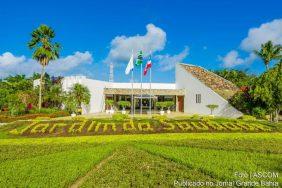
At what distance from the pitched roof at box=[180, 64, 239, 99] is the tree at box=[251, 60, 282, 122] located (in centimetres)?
630

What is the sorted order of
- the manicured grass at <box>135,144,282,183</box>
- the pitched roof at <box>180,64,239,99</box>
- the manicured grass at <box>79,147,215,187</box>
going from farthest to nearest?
the pitched roof at <box>180,64,239,99</box>
the manicured grass at <box>135,144,282,183</box>
the manicured grass at <box>79,147,215,187</box>

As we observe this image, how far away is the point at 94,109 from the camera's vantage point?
3634 centimetres

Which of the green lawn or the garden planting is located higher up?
the garden planting

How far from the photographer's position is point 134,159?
10.3 metres

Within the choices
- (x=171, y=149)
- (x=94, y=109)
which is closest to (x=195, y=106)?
(x=94, y=109)

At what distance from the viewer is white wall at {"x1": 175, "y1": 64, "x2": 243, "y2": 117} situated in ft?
104

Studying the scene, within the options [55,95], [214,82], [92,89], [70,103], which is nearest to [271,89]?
[214,82]

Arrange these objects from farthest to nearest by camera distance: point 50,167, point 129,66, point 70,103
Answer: point 70,103 → point 129,66 → point 50,167

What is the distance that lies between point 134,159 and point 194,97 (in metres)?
27.3

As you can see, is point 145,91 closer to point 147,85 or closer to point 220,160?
point 147,85

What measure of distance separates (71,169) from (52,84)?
3019 cm

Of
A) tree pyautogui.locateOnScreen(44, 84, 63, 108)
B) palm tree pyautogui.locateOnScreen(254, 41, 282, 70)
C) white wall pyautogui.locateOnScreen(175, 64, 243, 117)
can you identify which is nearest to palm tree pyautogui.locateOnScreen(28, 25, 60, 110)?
tree pyautogui.locateOnScreen(44, 84, 63, 108)

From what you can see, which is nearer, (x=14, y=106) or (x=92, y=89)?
(x=14, y=106)

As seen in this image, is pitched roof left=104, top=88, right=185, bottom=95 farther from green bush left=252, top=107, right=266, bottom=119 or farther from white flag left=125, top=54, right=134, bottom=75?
green bush left=252, top=107, right=266, bottom=119
